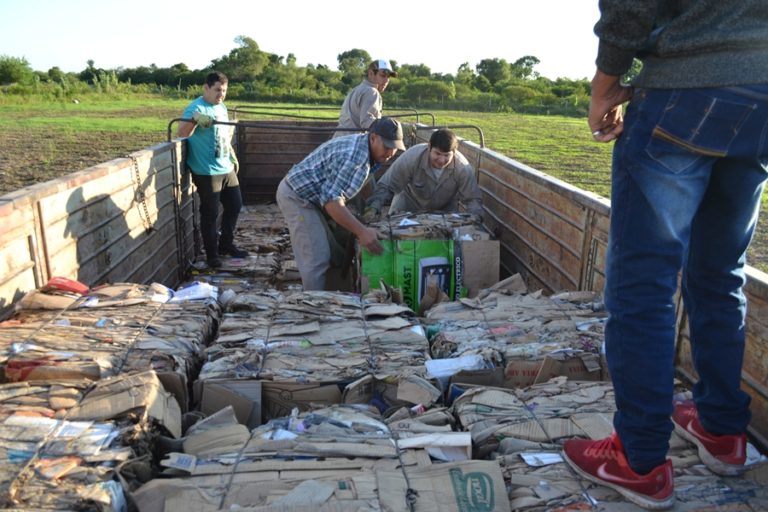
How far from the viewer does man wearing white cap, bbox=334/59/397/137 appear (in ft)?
25.3

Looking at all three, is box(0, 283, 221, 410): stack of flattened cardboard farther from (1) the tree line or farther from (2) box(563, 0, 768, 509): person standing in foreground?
(1) the tree line

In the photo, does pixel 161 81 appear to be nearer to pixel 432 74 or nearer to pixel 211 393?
pixel 432 74

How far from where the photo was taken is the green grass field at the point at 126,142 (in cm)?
1494

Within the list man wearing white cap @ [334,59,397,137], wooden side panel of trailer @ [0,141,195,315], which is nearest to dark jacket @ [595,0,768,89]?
wooden side panel of trailer @ [0,141,195,315]

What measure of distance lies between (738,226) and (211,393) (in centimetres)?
220

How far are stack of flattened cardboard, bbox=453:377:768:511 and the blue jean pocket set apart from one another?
1.11m

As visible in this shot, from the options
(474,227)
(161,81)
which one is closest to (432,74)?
(161,81)

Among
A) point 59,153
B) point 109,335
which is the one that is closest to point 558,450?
point 109,335

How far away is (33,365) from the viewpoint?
112 inches

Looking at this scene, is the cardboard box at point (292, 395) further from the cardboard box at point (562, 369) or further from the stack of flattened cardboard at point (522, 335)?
the cardboard box at point (562, 369)

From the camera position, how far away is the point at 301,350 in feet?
11.2

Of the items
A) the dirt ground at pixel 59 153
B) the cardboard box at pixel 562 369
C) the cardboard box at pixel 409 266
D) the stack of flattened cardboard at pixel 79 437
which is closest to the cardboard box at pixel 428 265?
the cardboard box at pixel 409 266

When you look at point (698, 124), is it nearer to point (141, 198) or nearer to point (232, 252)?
point (141, 198)

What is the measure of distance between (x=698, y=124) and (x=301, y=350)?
224 centimetres
